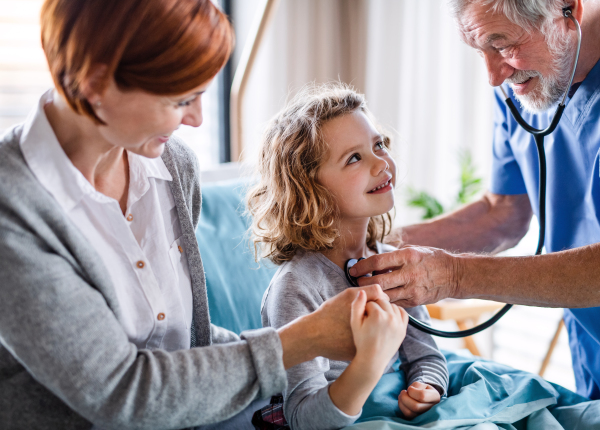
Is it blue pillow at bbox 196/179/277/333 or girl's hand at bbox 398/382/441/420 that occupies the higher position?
blue pillow at bbox 196/179/277/333

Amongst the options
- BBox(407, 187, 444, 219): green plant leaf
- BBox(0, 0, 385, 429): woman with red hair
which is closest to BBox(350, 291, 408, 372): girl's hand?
BBox(0, 0, 385, 429): woman with red hair

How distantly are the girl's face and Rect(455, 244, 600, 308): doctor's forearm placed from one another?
0.23 m

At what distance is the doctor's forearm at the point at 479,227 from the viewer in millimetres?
1534

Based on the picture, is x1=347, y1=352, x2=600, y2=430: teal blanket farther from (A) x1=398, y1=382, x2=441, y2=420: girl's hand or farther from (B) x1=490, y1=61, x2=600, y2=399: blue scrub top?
(B) x1=490, y1=61, x2=600, y2=399: blue scrub top

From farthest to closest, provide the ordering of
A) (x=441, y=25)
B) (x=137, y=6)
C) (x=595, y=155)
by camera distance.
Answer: (x=441, y=25) → (x=595, y=155) → (x=137, y=6)

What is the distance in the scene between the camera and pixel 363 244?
1331 mm

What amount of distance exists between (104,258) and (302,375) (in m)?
0.42

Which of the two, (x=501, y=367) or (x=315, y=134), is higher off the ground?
(x=315, y=134)

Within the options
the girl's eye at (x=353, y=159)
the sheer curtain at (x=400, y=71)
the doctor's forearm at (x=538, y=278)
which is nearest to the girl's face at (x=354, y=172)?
the girl's eye at (x=353, y=159)

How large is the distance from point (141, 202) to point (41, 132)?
22cm

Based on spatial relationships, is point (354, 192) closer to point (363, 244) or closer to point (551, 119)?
point (363, 244)

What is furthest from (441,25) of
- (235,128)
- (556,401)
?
(556,401)

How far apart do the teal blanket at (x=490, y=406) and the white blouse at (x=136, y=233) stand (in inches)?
15.0

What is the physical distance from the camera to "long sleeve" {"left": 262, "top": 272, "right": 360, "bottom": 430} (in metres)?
0.93
